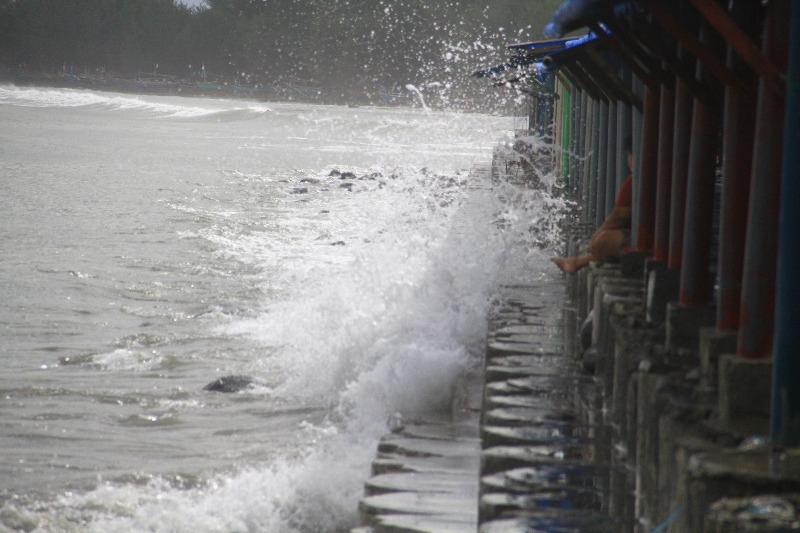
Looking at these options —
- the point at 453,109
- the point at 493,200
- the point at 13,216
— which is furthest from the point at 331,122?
the point at 493,200

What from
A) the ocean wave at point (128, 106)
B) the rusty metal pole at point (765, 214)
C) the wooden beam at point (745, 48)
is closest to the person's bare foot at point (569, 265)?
the rusty metal pole at point (765, 214)

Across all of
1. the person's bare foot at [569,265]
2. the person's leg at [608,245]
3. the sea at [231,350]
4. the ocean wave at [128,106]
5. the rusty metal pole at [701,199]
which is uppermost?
the ocean wave at [128,106]

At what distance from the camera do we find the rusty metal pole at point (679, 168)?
18.9 feet

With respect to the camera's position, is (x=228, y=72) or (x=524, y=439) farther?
(x=228, y=72)

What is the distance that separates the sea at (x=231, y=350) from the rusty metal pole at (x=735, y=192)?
10.6 feet

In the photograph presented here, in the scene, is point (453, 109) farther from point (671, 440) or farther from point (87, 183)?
point (671, 440)

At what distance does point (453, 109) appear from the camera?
86.6m

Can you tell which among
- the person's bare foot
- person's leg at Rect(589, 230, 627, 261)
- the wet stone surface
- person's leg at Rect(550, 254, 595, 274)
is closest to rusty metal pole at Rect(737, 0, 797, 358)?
the wet stone surface

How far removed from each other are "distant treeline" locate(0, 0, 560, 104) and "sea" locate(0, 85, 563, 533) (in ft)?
364

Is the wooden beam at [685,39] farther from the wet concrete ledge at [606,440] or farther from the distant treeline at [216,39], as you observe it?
the distant treeline at [216,39]

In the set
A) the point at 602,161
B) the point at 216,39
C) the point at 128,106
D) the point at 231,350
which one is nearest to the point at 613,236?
the point at 602,161

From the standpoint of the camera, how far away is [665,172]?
637 centimetres

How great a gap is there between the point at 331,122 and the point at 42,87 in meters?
65.8

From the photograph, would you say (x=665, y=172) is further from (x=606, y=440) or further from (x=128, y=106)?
(x=128, y=106)
